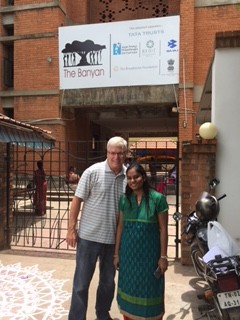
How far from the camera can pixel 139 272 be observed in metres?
2.74

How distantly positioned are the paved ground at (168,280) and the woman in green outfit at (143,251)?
92cm

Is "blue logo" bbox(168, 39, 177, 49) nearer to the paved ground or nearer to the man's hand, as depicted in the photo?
the paved ground

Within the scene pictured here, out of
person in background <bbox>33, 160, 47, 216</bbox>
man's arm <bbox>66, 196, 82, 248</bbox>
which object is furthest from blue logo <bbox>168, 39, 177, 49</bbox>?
man's arm <bbox>66, 196, 82, 248</bbox>

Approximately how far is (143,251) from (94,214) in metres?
0.60

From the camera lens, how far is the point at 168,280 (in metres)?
4.57

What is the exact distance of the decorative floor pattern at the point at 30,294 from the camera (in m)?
3.62

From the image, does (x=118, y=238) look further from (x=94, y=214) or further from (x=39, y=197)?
(x=39, y=197)

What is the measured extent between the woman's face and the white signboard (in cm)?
1097

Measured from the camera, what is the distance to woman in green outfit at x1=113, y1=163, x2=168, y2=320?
2725 mm

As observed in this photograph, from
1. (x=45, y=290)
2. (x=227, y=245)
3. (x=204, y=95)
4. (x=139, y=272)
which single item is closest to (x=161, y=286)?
(x=139, y=272)

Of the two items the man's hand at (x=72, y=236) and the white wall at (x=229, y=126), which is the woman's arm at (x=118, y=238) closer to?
the man's hand at (x=72, y=236)

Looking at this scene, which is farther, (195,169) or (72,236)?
(195,169)

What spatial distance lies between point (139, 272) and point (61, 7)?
14.2 m

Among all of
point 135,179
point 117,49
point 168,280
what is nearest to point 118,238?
point 135,179
